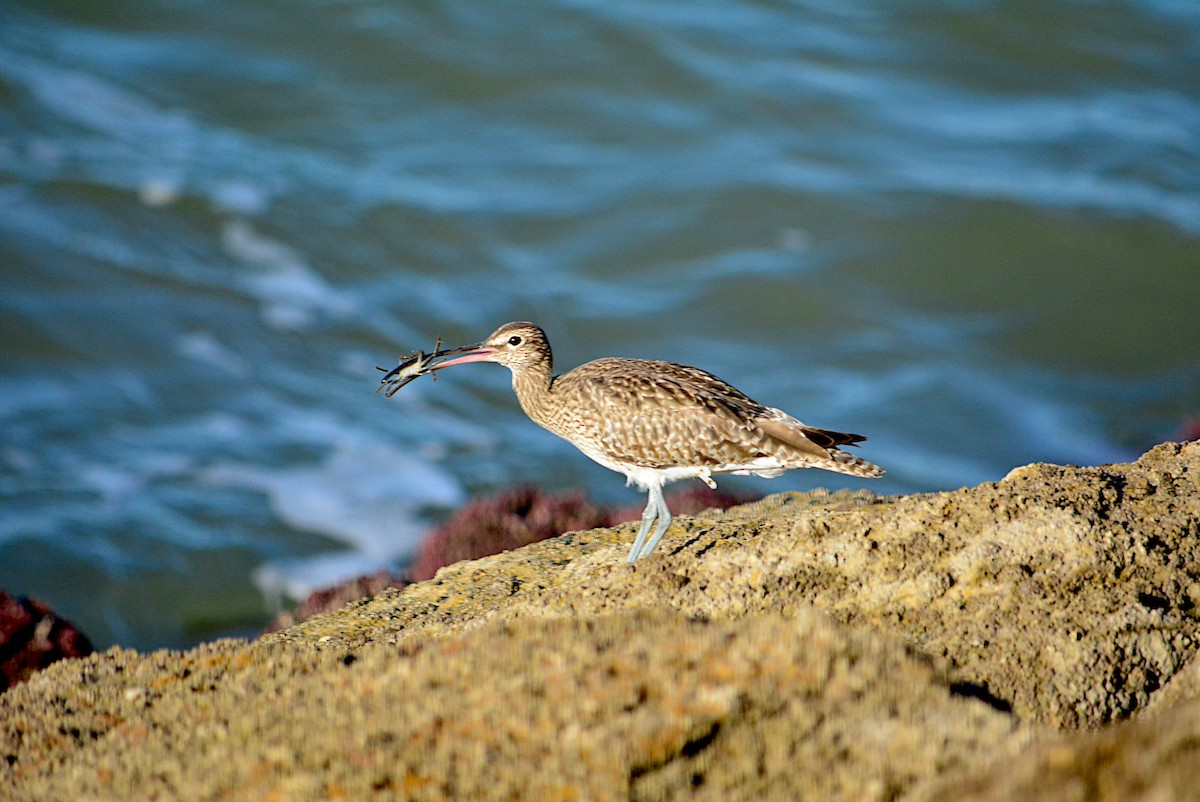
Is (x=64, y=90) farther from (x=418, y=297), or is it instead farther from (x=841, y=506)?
(x=841, y=506)

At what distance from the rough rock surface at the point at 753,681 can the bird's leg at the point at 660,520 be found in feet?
0.31

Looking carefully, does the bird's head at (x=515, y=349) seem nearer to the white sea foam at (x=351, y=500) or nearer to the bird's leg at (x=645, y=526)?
the bird's leg at (x=645, y=526)

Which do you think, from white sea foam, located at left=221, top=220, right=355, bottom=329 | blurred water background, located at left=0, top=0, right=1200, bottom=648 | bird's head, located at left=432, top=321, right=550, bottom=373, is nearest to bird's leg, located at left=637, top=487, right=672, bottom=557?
bird's head, located at left=432, top=321, right=550, bottom=373

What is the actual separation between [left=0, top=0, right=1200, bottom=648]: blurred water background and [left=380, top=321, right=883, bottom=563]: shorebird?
264 inches

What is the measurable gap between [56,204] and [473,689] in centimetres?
1821

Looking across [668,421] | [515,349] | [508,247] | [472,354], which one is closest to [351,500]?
[508,247]

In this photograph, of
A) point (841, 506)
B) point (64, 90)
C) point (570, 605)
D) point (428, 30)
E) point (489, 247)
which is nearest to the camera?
point (570, 605)

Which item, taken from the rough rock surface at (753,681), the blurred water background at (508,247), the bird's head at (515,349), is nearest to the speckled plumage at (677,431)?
the bird's head at (515,349)

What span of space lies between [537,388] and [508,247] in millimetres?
13699

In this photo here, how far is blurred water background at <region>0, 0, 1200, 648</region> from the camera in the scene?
15.6 metres

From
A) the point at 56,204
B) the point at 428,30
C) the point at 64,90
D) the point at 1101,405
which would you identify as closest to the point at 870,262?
the point at 1101,405

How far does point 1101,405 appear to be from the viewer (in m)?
17.6

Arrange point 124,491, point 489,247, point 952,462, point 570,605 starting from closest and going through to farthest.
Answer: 1. point 570,605
2. point 124,491
3. point 952,462
4. point 489,247

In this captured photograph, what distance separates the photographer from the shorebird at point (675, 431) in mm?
7168
